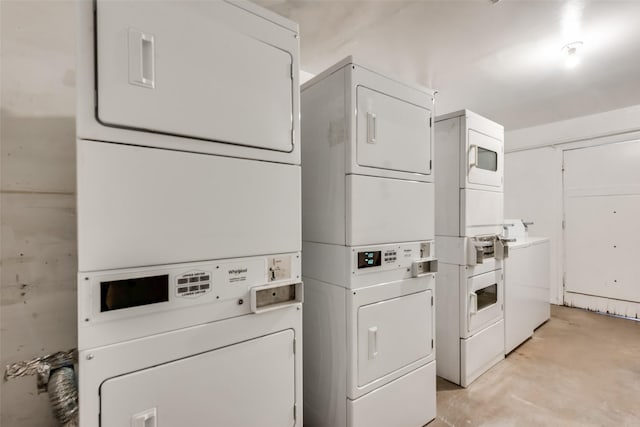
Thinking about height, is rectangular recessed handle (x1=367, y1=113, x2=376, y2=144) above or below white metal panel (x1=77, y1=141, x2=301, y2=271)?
above

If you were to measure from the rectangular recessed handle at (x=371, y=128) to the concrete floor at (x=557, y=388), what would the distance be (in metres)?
1.95

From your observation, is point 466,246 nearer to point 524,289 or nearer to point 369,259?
point 369,259

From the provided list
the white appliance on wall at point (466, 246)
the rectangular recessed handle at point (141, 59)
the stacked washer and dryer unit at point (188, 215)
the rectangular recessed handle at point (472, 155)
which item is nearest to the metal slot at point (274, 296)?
the stacked washer and dryer unit at point (188, 215)

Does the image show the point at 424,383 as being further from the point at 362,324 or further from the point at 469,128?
the point at 469,128

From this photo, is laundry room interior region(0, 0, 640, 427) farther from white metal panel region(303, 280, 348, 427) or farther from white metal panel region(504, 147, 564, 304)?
white metal panel region(504, 147, 564, 304)

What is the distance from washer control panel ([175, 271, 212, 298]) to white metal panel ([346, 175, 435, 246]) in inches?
30.4

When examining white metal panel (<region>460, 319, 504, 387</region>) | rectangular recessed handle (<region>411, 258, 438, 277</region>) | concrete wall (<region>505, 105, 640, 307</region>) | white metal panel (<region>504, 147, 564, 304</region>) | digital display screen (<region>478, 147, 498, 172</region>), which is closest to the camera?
rectangular recessed handle (<region>411, 258, 438, 277</region>)

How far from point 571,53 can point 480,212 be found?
1557mm

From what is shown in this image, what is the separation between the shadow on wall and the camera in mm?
1380

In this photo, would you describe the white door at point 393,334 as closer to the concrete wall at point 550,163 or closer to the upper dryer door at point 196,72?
the upper dryer door at point 196,72

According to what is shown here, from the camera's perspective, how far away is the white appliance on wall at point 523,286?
295 centimetres

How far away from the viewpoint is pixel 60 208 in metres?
1.49

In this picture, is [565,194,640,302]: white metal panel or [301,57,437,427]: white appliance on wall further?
[565,194,640,302]: white metal panel

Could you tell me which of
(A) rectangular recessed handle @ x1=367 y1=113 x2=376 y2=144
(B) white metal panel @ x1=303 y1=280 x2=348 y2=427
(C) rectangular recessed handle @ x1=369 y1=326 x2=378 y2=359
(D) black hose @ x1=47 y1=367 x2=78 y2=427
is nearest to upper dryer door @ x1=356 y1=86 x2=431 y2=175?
(A) rectangular recessed handle @ x1=367 y1=113 x2=376 y2=144
